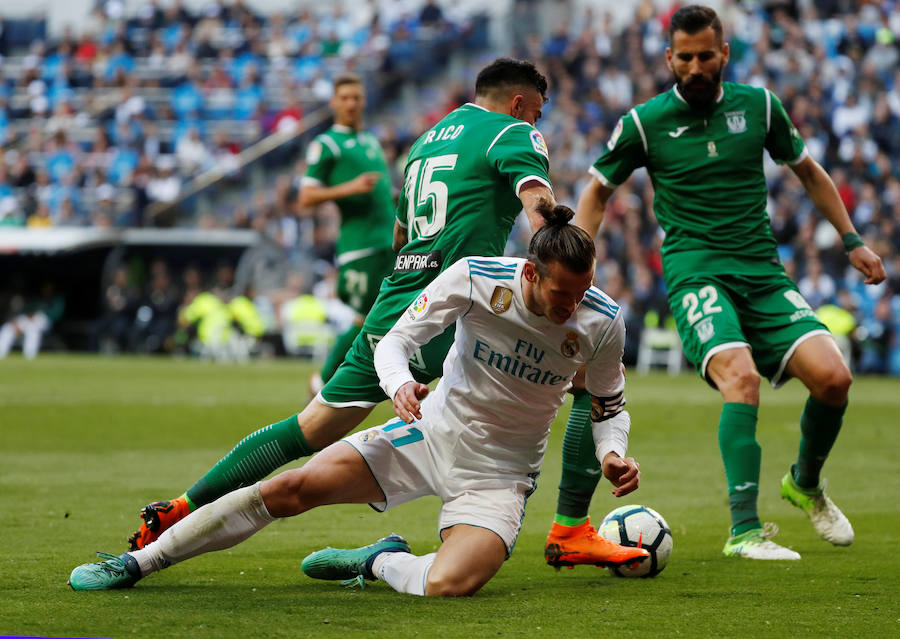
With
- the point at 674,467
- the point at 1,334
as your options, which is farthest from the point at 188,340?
the point at 674,467

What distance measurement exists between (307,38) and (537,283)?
30011 mm

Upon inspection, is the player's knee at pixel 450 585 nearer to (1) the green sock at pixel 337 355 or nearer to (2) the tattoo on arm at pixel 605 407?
(2) the tattoo on arm at pixel 605 407

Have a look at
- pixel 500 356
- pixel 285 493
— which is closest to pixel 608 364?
pixel 500 356

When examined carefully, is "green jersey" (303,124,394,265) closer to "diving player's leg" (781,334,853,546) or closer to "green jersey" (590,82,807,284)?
"green jersey" (590,82,807,284)

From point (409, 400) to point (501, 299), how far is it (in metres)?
0.70

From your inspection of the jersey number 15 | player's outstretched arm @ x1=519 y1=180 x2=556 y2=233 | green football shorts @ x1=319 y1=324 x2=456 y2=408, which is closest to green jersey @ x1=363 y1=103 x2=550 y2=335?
the jersey number 15

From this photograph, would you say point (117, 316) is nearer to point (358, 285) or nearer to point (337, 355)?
point (358, 285)

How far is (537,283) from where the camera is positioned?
4832 millimetres

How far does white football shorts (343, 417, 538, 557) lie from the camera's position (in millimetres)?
5168

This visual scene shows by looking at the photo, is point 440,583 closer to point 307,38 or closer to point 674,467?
point 674,467

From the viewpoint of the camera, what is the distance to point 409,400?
448 centimetres

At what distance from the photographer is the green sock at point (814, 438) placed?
6.39 metres

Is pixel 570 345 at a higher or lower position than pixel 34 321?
higher

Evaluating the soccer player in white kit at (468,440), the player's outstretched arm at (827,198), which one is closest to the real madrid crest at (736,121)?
the player's outstretched arm at (827,198)
